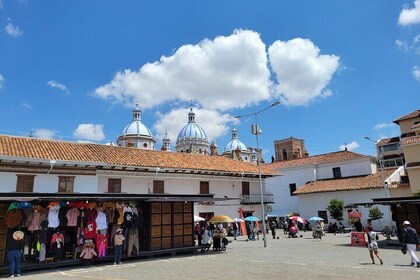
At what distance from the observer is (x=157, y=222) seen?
18016 mm

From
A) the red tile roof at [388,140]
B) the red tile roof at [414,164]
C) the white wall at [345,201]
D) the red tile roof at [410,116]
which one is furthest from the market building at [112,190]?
the red tile roof at [388,140]

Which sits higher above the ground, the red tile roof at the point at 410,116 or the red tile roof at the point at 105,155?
the red tile roof at the point at 410,116

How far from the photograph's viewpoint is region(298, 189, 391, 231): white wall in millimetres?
36938

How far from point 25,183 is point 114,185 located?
646 centimetres

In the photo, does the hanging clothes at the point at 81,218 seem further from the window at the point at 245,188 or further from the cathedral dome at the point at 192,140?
the cathedral dome at the point at 192,140

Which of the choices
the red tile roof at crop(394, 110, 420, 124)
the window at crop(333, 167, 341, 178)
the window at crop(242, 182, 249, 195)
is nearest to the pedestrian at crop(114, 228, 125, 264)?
the window at crop(242, 182, 249, 195)

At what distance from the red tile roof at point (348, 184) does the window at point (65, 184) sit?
2833 cm

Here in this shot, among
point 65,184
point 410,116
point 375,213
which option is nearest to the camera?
point 65,184

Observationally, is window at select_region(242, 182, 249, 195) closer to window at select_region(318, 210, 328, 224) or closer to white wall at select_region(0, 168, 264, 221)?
white wall at select_region(0, 168, 264, 221)

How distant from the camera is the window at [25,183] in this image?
76.3 ft

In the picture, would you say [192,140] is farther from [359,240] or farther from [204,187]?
[359,240]

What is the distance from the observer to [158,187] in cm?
2975

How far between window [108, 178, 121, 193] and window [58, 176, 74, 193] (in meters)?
2.98

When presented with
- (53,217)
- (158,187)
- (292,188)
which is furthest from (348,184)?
(53,217)
